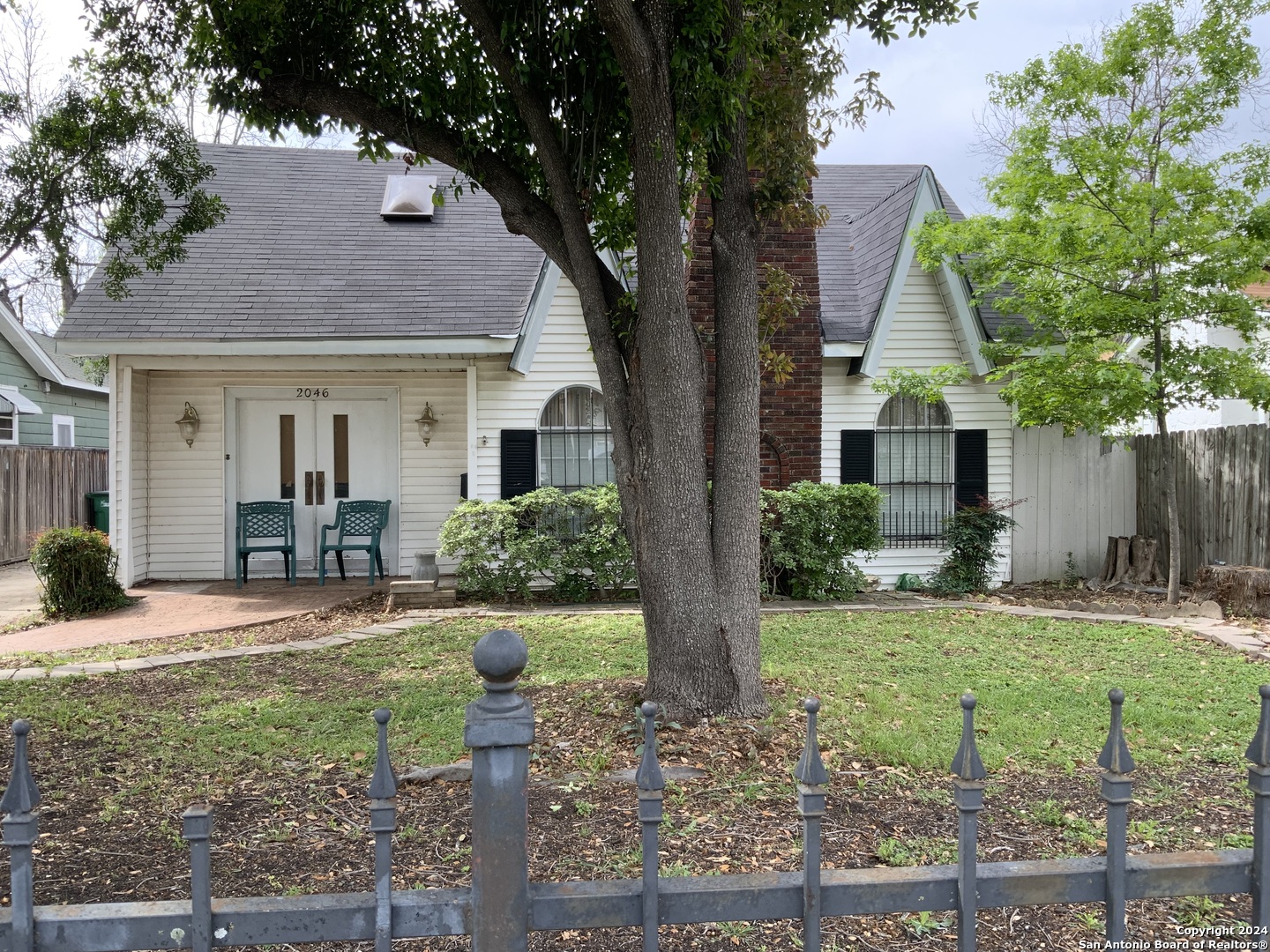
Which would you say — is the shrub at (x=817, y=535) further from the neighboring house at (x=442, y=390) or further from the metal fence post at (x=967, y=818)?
the metal fence post at (x=967, y=818)

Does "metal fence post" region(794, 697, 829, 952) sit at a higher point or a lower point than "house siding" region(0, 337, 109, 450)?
lower

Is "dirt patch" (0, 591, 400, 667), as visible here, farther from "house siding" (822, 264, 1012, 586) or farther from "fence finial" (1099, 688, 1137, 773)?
"fence finial" (1099, 688, 1137, 773)

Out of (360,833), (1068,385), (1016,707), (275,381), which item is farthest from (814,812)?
(275,381)

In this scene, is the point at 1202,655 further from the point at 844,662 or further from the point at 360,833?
the point at 360,833

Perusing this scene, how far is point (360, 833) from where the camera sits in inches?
146

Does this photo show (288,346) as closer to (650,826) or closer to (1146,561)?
(650,826)

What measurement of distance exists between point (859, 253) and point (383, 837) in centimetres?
1234

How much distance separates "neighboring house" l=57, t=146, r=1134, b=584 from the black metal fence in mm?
8640

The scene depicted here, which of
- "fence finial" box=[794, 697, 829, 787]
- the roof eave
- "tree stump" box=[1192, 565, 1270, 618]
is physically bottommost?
"tree stump" box=[1192, 565, 1270, 618]

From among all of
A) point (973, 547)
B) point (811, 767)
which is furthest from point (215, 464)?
point (811, 767)

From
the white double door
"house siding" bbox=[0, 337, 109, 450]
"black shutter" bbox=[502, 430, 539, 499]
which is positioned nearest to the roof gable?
"house siding" bbox=[0, 337, 109, 450]

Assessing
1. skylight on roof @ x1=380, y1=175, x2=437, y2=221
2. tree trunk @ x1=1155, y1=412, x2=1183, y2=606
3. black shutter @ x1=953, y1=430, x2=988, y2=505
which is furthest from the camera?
skylight on roof @ x1=380, y1=175, x2=437, y2=221

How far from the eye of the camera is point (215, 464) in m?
12.0

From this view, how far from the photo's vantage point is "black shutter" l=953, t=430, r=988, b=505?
1145 cm
